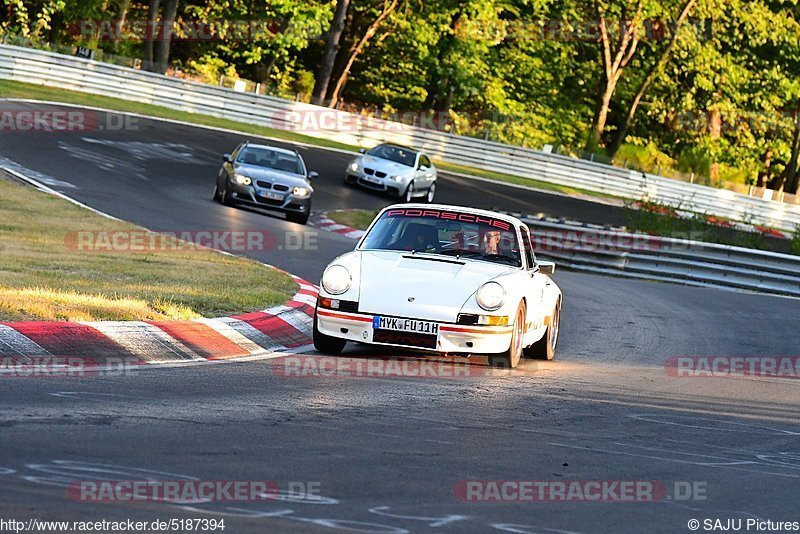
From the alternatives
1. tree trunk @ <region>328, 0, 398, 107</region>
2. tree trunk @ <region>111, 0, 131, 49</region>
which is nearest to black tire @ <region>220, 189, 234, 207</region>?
tree trunk @ <region>328, 0, 398, 107</region>

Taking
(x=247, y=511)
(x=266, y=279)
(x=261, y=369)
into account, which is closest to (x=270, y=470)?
(x=247, y=511)

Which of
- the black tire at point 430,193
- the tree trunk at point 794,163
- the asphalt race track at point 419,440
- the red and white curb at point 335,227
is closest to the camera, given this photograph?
the asphalt race track at point 419,440

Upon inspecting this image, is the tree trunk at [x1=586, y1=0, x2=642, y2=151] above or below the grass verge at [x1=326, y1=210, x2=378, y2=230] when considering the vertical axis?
above

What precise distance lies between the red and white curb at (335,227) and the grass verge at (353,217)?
0.93ft

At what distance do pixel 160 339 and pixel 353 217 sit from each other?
17771 millimetres

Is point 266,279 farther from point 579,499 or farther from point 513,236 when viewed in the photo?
point 579,499

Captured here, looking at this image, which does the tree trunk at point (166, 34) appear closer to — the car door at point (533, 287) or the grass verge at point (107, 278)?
the grass verge at point (107, 278)

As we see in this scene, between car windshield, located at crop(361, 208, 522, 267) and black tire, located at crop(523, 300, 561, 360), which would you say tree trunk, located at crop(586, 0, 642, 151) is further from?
car windshield, located at crop(361, 208, 522, 267)

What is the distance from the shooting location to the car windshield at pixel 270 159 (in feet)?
79.1

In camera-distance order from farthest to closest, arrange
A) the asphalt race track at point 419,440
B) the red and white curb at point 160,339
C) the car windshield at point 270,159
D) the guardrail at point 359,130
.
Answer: the guardrail at point 359,130 → the car windshield at point 270,159 → the red and white curb at point 160,339 → the asphalt race track at point 419,440

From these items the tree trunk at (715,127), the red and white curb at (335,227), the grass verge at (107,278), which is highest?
the tree trunk at (715,127)

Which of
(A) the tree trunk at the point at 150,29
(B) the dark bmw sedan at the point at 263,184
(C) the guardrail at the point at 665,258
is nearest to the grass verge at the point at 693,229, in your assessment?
(C) the guardrail at the point at 665,258

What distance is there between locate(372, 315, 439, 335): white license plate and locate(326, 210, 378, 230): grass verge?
1563cm

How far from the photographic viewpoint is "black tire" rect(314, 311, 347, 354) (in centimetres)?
1045
